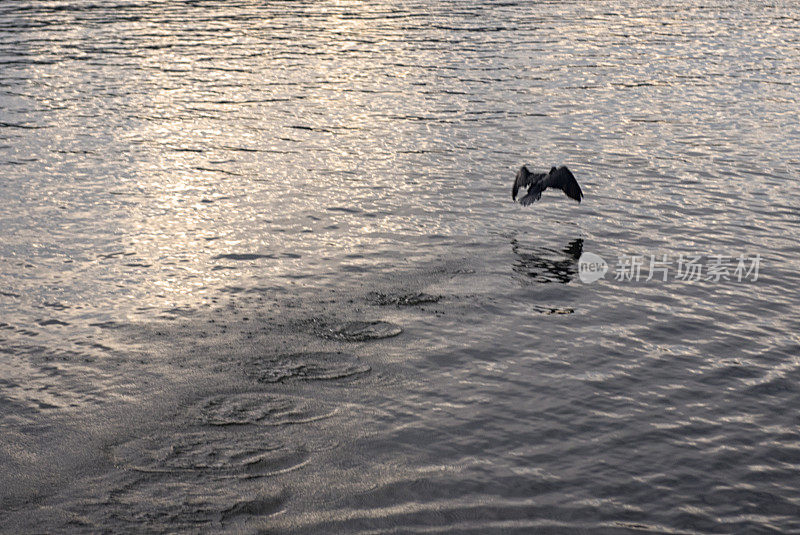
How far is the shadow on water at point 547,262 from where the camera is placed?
50.0 feet

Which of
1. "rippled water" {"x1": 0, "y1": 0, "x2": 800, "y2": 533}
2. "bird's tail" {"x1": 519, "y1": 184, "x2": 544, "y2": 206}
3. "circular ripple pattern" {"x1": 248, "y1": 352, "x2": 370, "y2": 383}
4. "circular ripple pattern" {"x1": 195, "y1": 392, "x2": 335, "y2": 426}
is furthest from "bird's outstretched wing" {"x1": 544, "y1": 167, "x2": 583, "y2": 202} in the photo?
"circular ripple pattern" {"x1": 195, "y1": 392, "x2": 335, "y2": 426}

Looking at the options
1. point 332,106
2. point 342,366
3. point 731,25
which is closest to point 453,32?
point 731,25

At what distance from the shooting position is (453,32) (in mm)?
43844

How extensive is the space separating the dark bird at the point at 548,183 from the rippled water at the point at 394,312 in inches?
29.2

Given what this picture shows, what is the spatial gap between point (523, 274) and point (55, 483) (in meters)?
8.66

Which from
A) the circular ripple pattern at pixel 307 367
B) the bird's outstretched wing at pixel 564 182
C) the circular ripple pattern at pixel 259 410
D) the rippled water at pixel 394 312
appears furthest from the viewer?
the bird's outstretched wing at pixel 564 182

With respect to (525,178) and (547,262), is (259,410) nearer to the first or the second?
(547,262)

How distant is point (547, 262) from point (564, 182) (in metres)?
2.34

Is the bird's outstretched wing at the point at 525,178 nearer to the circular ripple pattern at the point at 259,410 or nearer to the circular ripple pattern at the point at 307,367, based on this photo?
the circular ripple pattern at the point at 307,367

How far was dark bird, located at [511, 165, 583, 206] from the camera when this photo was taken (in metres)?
17.4

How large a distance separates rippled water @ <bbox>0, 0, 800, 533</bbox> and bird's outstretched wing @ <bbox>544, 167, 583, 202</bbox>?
2.56 ft
